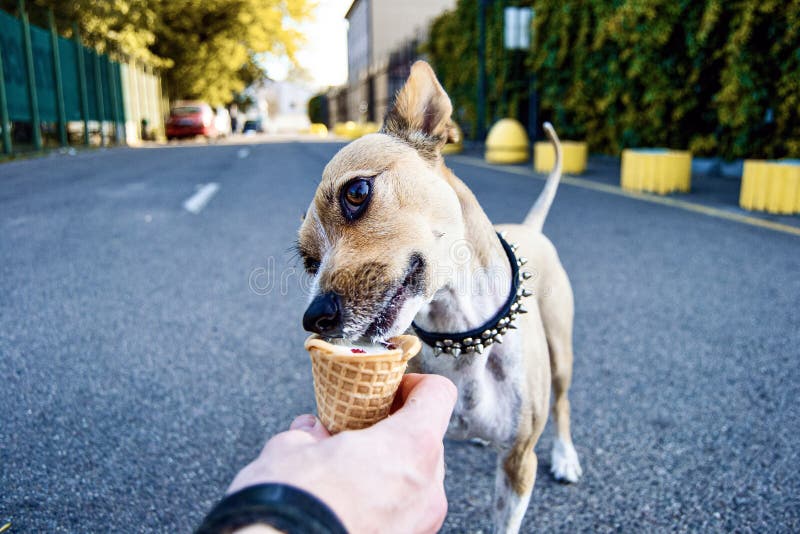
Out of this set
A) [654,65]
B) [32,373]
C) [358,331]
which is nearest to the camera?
[358,331]

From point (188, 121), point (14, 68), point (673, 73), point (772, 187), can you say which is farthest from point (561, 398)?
point (188, 121)

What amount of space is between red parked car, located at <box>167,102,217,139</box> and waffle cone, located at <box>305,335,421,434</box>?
32204 mm

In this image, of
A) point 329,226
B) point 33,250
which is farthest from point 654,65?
point 329,226

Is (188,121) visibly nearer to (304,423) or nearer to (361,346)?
(361,346)

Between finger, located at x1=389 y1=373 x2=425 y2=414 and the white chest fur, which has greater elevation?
finger, located at x1=389 y1=373 x2=425 y2=414

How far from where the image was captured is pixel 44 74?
17.4 meters

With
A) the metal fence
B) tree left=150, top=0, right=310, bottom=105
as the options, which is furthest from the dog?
tree left=150, top=0, right=310, bottom=105

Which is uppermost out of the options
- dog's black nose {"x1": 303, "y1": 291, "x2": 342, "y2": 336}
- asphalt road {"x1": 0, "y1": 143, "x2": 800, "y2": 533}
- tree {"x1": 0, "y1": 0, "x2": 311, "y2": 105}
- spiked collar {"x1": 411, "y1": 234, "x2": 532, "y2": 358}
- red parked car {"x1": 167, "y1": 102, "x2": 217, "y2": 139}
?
tree {"x1": 0, "y1": 0, "x2": 311, "y2": 105}

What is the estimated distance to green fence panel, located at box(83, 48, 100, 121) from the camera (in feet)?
72.3

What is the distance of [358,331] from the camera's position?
62.7 inches

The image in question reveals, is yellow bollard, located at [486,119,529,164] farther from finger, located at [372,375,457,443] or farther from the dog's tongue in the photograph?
finger, located at [372,375,457,443]

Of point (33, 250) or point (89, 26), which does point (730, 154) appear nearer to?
point (33, 250)

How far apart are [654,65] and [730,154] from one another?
94.4 inches

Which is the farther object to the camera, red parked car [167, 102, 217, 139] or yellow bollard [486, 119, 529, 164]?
red parked car [167, 102, 217, 139]
